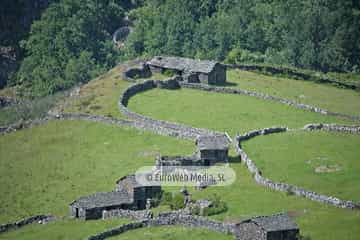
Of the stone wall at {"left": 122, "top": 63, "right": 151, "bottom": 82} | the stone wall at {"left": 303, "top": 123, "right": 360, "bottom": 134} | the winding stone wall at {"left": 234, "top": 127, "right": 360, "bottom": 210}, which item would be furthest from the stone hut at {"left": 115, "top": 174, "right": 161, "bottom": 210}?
the stone wall at {"left": 122, "top": 63, "right": 151, "bottom": 82}

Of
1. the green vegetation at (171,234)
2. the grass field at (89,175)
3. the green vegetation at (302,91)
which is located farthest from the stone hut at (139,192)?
the green vegetation at (302,91)

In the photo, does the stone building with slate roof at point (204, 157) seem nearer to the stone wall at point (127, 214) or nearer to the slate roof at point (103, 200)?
the slate roof at point (103, 200)

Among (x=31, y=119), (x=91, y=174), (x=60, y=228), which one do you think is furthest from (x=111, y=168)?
(x=31, y=119)

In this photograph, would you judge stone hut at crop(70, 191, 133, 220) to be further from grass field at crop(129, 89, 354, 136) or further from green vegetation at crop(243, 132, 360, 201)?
grass field at crop(129, 89, 354, 136)

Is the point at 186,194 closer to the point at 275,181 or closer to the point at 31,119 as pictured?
the point at 275,181

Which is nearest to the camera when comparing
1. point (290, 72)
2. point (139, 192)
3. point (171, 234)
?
point (171, 234)

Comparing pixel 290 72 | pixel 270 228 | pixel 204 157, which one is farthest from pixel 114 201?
pixel 290 72

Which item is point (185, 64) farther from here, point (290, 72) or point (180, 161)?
point (180, 161)
